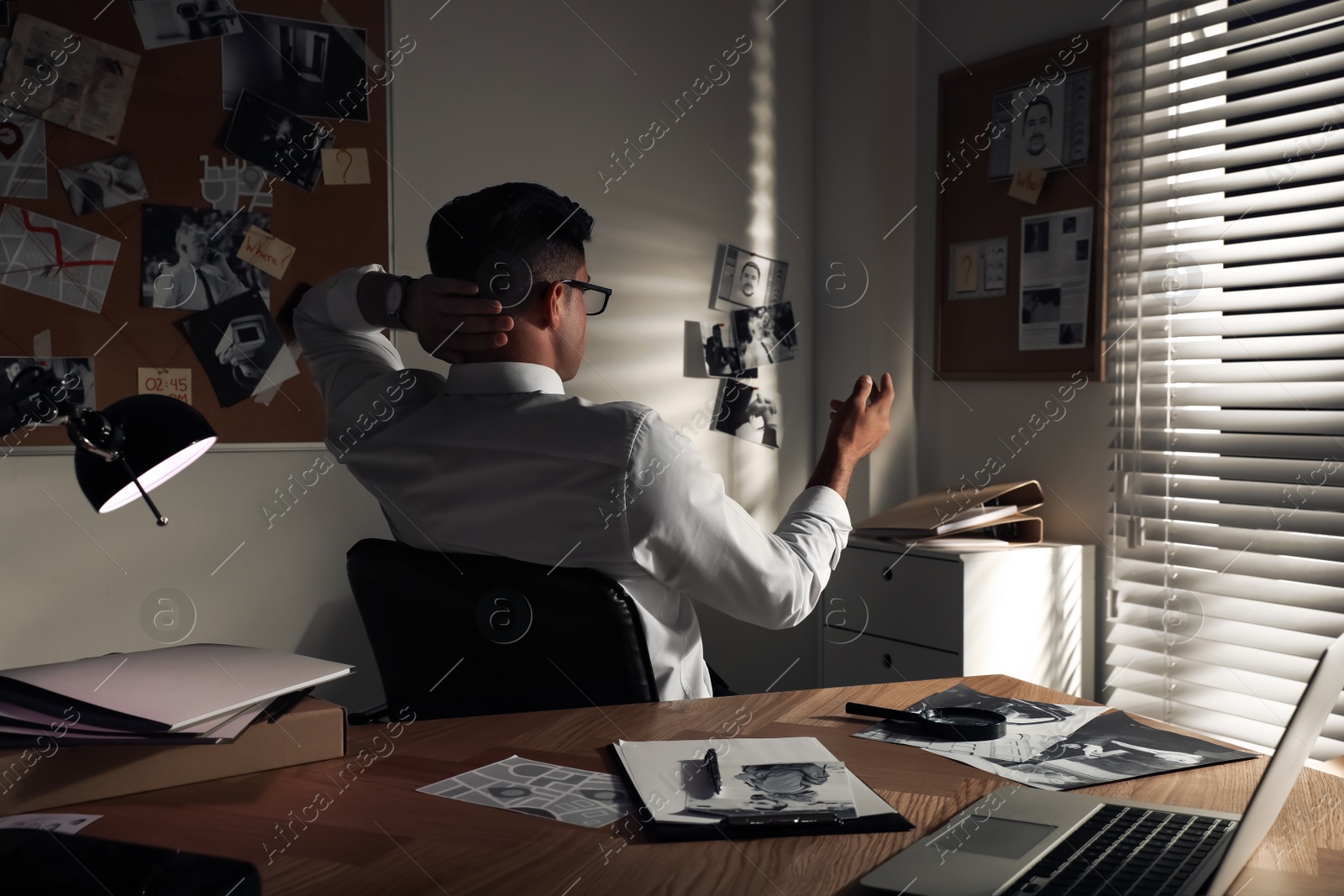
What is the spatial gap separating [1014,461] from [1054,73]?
103 cm

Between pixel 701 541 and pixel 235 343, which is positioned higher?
pixel 235 343

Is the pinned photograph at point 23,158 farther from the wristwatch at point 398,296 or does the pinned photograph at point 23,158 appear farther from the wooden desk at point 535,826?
the wooden desk at point 535,826

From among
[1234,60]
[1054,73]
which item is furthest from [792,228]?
[1234,60]

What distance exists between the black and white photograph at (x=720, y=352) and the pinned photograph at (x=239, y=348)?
3.78ft

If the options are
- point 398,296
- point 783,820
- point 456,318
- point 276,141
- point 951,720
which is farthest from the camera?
point 276,141

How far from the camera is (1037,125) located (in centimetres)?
269

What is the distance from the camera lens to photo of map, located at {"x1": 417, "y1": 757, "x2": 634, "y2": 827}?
0.81 meters

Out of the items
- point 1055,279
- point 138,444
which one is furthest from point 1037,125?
point 138,444

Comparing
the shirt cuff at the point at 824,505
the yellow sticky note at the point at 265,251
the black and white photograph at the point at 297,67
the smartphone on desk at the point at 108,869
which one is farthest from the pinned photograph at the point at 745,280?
the smartphone on desk at the point at 108,869

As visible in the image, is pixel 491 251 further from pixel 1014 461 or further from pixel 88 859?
pixel 1014 461

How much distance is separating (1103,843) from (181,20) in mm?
2302

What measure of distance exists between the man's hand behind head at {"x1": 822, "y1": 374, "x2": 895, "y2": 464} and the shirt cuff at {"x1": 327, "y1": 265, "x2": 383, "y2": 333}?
2.67 feet

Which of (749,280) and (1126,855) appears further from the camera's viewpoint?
(749,280)

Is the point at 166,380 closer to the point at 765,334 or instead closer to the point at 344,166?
the point at 344,166
